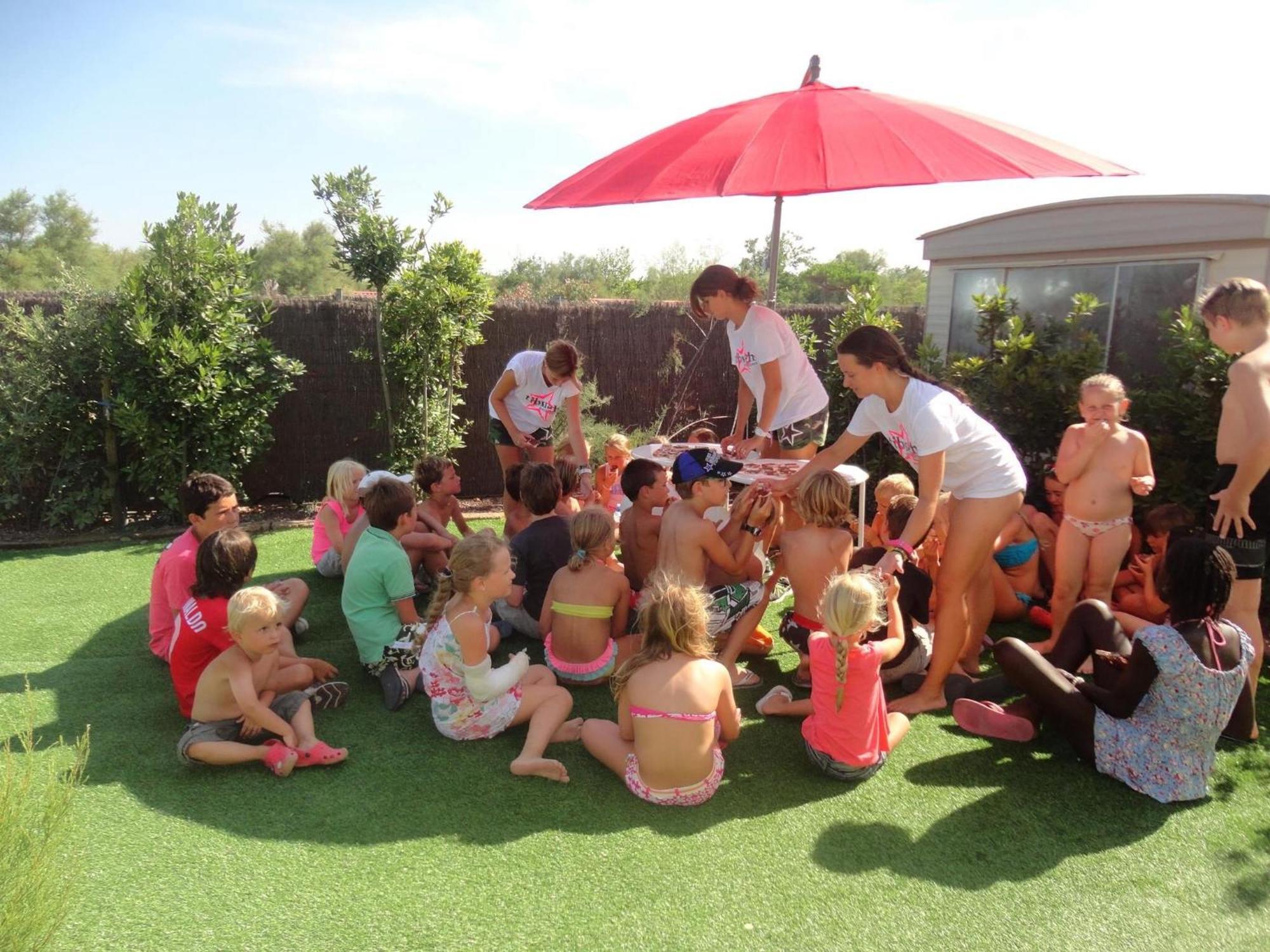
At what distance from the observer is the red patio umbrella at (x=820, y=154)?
3402mm

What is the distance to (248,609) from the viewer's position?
10.4ft

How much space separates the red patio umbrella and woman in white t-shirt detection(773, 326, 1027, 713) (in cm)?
72

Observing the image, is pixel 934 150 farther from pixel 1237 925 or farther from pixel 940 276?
pixel 940 276

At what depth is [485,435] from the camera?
920 cm

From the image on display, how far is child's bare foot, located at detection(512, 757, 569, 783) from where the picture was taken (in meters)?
3.19

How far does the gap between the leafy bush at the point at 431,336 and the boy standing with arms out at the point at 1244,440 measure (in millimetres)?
6272

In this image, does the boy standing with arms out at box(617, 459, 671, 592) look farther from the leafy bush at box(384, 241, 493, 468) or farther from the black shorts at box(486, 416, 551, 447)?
the leafy bush at box(384, 241, 493, 468)

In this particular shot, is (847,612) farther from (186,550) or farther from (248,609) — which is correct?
(186,550)

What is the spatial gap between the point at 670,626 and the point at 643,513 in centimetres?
169

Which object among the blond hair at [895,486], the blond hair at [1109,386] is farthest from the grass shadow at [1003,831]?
the blond hair at [1109,386]

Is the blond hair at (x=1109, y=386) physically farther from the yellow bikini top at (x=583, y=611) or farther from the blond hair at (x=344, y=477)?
the blond hair at (x=344, y=477)

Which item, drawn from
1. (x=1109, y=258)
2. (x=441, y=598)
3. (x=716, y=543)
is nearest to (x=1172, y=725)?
(x=716, y=543)

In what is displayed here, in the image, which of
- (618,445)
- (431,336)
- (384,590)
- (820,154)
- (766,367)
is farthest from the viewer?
(431,336)

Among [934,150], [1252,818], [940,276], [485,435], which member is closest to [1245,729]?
[1252,818]
